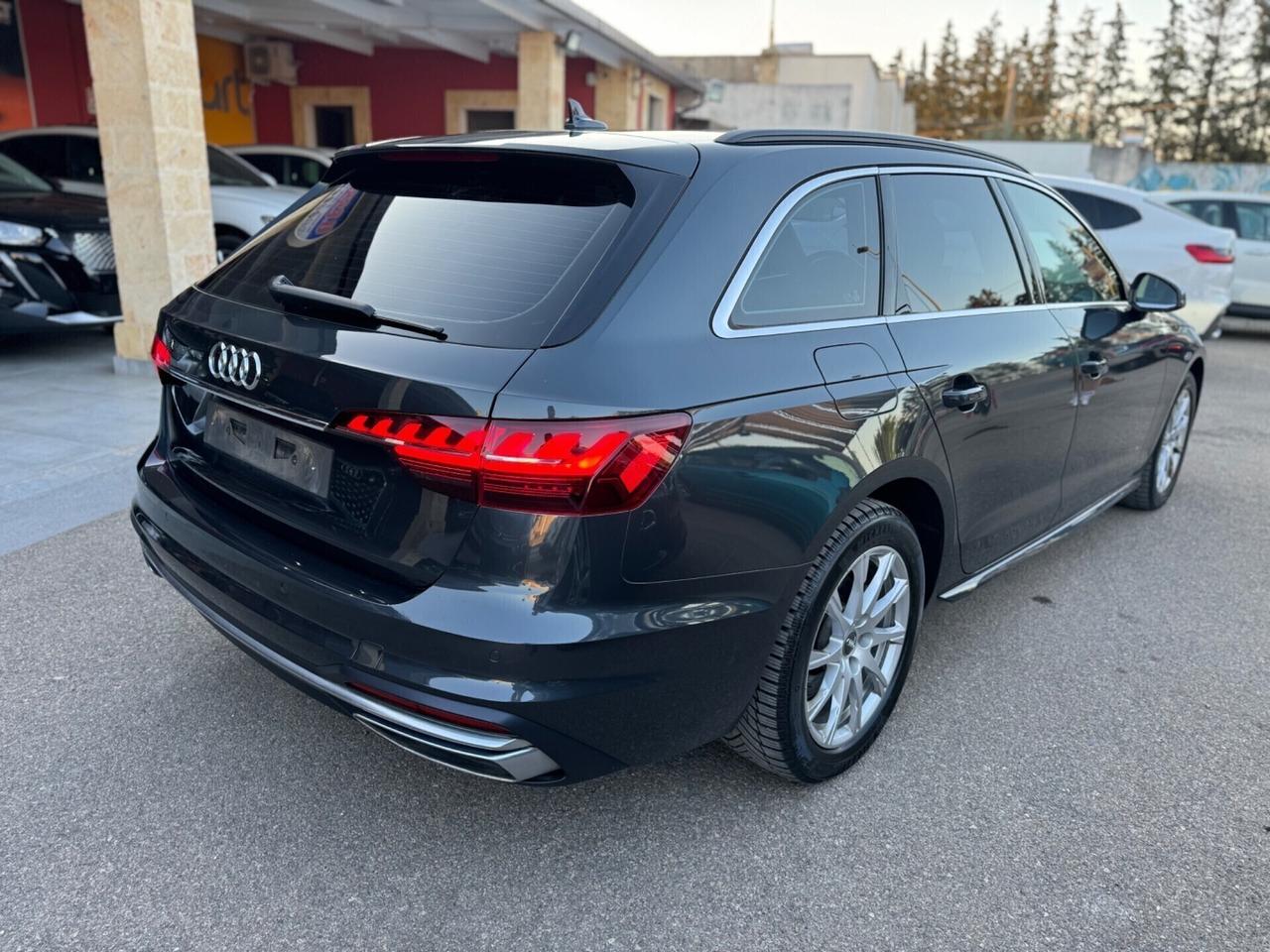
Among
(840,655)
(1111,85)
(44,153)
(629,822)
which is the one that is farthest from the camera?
(1111,85)

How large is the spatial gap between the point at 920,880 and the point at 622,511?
1.16m

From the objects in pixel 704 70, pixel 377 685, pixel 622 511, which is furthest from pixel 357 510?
pixel 704 70

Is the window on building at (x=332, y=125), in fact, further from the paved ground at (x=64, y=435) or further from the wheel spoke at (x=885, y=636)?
the wheel spoke at (x=885, y=636)

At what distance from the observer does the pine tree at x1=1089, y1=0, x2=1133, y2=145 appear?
2290 inches

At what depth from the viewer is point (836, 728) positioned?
260 centimetres

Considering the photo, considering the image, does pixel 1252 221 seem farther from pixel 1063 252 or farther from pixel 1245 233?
pixel 1063 252

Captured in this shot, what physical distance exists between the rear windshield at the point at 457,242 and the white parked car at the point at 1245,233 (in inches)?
439

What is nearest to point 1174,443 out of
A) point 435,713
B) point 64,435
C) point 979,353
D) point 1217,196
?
point 979,353

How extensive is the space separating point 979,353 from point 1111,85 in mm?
69463

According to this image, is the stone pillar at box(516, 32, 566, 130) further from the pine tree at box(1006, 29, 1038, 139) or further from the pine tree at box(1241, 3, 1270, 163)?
the pine tree at box(1006, 29, 1038, 139)

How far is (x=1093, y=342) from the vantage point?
3.66m

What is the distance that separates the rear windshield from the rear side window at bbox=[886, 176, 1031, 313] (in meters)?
1.00

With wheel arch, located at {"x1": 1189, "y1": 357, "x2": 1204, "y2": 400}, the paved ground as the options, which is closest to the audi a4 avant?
the paved ground

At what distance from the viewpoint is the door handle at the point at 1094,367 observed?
141 inches
